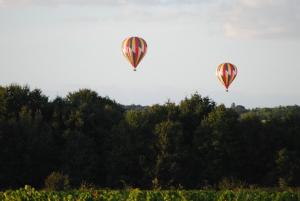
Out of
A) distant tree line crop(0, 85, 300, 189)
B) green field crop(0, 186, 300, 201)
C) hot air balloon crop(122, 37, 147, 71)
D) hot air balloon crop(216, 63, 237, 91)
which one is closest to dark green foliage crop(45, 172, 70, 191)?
green field crop(0, 186, 300, 201)

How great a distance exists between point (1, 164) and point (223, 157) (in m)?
19.3

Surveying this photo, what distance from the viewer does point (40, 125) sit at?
198 feet

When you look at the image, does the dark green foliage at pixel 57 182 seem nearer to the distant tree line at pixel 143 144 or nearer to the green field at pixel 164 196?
the green field at pixel 164 196

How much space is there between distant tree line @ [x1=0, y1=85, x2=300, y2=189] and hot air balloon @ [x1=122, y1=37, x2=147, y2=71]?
4979mm

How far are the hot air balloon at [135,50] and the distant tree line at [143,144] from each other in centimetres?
498

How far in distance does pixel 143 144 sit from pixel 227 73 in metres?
14.2

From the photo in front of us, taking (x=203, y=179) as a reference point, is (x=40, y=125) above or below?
above

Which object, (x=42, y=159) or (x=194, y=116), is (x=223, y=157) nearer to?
(x=194, y=116)

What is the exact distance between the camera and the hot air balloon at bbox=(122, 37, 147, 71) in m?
63.6

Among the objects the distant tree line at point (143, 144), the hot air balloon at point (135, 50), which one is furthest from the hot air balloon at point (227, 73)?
the hot air balloon at point (135, 50)

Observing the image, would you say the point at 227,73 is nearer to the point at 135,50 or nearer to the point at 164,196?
the point at 135,50

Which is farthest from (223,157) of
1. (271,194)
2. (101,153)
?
(271,194)

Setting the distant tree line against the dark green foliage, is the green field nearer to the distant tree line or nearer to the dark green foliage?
the dark green foliage

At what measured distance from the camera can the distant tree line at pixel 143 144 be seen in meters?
56.5
